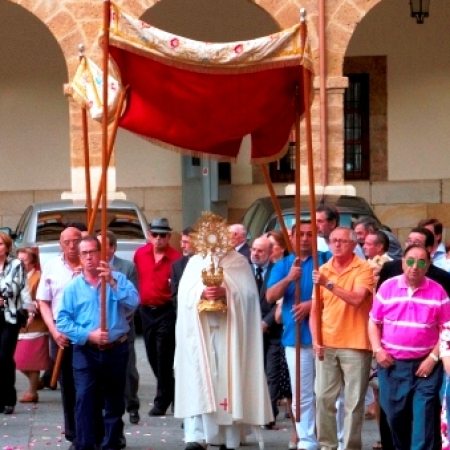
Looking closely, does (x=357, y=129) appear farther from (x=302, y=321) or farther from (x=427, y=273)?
(x=427, y=273)

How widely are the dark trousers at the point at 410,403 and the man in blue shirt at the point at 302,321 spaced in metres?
1.07

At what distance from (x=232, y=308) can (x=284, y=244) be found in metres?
1.35

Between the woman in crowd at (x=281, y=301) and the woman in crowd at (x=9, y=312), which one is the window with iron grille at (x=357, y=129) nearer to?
the woman in crowd at (x=9, y=312)

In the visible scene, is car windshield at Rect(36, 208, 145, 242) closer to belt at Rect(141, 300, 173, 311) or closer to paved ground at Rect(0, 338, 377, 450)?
paved ground at Rect(0, 338, 377, 450)

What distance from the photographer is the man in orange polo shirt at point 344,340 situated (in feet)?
29.6

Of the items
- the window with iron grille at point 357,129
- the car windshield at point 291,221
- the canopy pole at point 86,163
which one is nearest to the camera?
the canopy pole at point 86,163

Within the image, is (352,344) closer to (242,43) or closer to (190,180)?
(242,43)

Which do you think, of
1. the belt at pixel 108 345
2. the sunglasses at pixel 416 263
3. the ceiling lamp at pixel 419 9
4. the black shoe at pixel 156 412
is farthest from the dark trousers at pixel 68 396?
the ceiling lamp at pixel 419 9

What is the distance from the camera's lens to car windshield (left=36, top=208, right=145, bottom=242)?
635 inches

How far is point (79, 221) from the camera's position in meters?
16.0

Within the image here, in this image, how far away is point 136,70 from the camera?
928 cm

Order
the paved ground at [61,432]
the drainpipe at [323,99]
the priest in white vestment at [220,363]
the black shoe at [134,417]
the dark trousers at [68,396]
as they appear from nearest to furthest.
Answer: the priest in white vestment at [220,363] < the dark trousers at [68,396] < the paved ground at [61,432] < the black shoe at [134,417] < the drainpipe at [323,99]

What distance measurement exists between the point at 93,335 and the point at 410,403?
2104 mm

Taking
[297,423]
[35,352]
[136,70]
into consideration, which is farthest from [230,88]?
[35,352]
